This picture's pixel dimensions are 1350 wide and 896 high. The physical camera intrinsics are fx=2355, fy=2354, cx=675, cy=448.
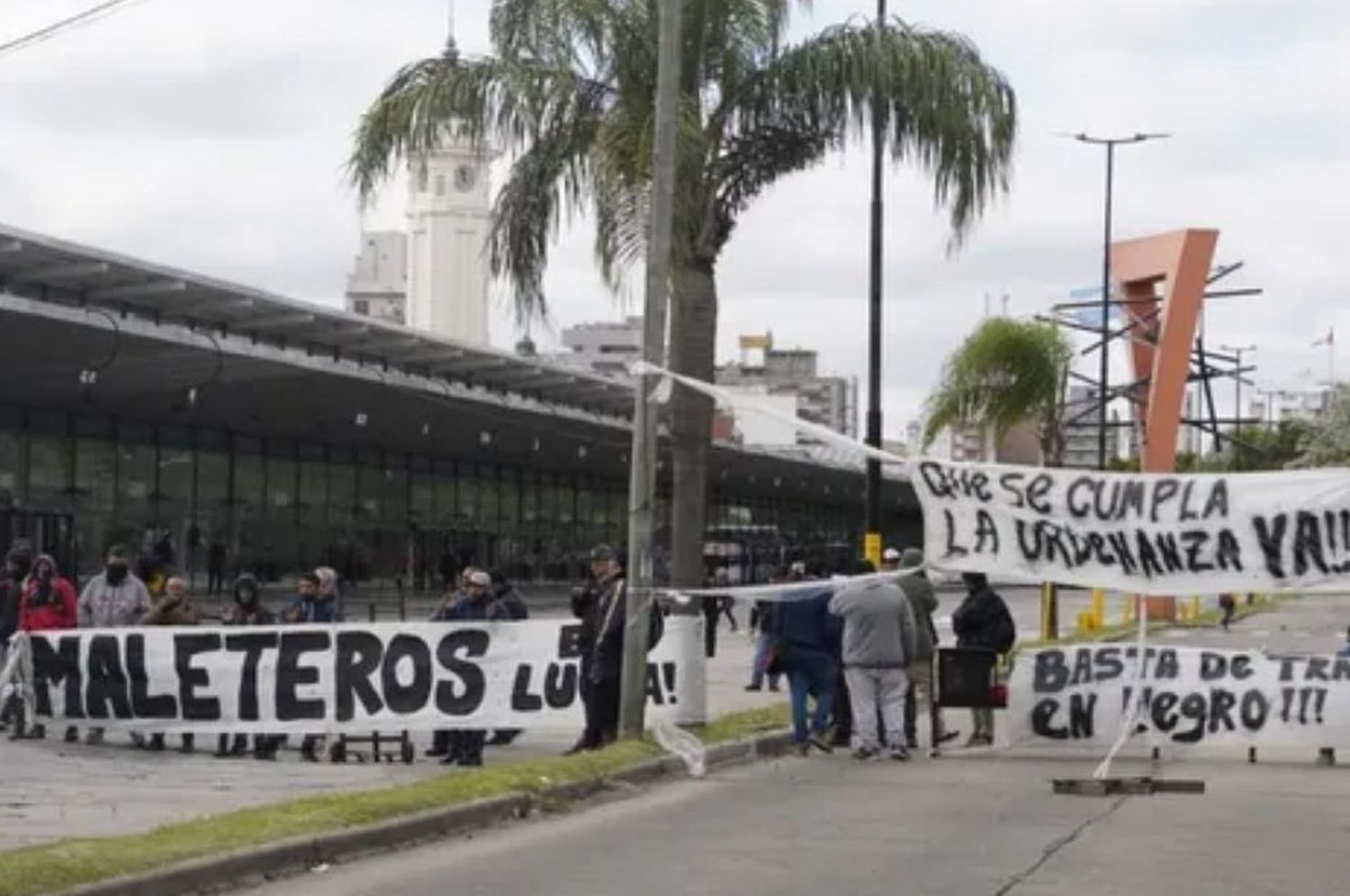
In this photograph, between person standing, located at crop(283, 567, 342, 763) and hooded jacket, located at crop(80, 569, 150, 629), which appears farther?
hooded jacket, located at crop(80, 569, 150, 629)

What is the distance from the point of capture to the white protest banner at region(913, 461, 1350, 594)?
1775 cm

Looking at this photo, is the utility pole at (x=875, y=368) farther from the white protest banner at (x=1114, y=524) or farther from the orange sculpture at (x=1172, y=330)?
the orange sculpture at (x=1172, y=330)

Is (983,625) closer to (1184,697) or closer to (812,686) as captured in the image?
(812,686)

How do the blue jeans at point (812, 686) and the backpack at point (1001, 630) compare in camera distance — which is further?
the backpack at point (1001, 630)

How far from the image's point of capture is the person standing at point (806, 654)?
20.0 m

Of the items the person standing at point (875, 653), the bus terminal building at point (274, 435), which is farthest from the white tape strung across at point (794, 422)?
the bus terminal building at point (274, 435)

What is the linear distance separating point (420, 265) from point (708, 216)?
132 meters

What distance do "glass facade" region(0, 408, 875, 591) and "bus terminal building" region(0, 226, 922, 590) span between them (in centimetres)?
7

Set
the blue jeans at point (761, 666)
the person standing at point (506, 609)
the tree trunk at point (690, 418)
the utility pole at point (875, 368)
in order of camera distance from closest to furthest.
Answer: the person standing at point (506, 609)
the tree trunk at point (690, 418)
the blue jeans at point (761, 666)
the utility pole at point (875, 368)

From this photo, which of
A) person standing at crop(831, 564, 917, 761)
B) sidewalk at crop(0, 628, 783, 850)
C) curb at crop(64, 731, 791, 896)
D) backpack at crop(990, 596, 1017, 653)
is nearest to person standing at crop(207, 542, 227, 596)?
sidewalk at crop(0, 628, 783, 850)

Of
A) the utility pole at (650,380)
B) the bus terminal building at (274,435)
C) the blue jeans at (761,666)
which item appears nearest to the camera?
the utility pole at (650,380)

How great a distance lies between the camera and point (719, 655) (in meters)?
38.0

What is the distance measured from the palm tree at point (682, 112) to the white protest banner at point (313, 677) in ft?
9.24

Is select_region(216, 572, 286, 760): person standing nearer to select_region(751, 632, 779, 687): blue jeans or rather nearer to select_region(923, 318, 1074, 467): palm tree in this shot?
select_region(751, 632, 779, 687): blue jeans
